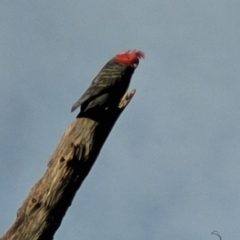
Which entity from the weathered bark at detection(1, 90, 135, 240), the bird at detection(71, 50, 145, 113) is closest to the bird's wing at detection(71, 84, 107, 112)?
the bird at detection(71, 50, 145, 113)

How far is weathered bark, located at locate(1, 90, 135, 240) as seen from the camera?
5.45 m

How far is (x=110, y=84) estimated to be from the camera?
7387mm

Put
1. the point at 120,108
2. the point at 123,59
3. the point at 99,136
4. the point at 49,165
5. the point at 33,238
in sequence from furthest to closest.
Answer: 1. the point at 123,59
2. the point at 120,108
3. the point at 99,136
4. the point at 49,165
5. the point at 33,238

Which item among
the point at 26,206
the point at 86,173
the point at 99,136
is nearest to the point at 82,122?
the point at 99,136

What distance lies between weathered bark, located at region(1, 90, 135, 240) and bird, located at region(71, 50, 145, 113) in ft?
1.30

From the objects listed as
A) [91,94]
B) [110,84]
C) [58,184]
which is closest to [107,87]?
[110,84]

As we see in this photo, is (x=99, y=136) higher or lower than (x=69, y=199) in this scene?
higher

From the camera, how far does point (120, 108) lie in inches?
262

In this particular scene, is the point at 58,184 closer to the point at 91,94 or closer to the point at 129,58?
the point at 91,94

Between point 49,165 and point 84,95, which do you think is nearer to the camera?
point 49,165

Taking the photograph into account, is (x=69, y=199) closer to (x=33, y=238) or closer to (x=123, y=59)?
(x=33, y=238)

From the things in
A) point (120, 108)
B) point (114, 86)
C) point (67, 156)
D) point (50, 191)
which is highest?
point (114, 86)

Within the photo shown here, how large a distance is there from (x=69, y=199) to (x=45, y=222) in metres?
0.29

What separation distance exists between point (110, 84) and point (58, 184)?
205cm
